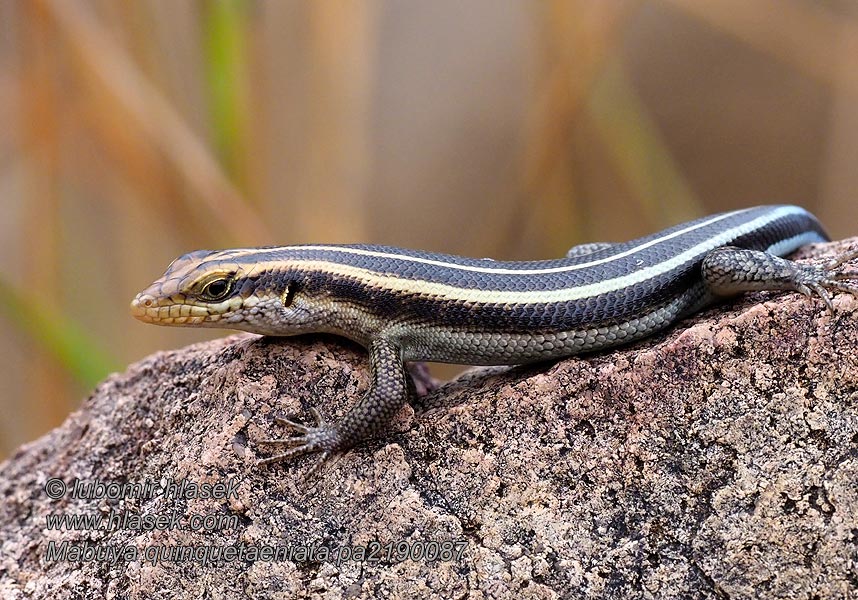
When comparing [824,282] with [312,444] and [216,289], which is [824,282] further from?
[216,289]

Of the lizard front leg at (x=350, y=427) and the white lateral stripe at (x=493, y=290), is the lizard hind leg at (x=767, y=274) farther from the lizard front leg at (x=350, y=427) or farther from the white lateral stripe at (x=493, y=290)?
the lizard front leg at (x=350, y=427)

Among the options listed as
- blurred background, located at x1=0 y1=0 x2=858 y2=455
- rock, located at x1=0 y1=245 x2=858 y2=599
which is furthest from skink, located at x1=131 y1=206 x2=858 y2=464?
blurred background, located at x1=0 y1=0 x2=858 y2=455

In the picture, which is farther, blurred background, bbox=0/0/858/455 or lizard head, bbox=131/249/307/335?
blurred background, bbox=0/0/858/455

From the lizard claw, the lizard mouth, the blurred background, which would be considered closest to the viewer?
the lizard claw

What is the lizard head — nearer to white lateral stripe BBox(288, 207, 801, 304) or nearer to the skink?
the skink

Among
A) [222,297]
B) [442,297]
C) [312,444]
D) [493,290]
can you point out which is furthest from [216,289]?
[493,290]
